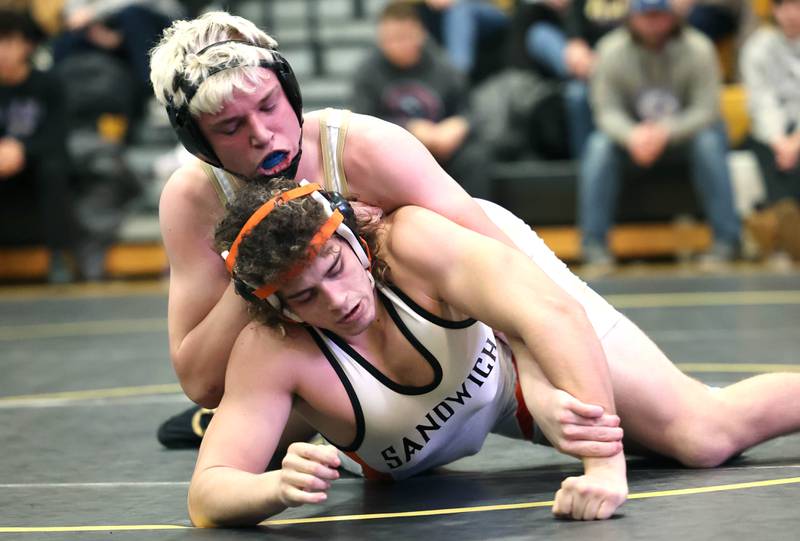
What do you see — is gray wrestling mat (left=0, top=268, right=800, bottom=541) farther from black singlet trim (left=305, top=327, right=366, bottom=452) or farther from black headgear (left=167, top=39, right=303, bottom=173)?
black headgear (left=167, top=39, right=303, bottom=173)

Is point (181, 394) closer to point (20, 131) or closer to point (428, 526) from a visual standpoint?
point (428, 526)

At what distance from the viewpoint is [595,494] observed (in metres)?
2.41

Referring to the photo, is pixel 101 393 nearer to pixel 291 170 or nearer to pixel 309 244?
pixel 291 170

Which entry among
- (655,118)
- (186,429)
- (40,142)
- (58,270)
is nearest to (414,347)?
(186,429)

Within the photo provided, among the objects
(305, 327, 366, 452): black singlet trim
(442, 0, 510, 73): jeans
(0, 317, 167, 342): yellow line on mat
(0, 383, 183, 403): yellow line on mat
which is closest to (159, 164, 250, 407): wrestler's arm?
(305, 327, 366, 452): black singlet trim

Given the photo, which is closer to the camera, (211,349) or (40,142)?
(211,349)

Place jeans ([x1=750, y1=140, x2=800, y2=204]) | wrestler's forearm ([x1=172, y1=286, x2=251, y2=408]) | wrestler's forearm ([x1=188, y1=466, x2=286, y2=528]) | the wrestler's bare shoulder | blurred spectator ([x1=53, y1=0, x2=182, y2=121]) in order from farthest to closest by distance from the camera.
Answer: blurred spectator ([x1=53, y1=0, x2=182, y2=121]) < jeans ([x1=750, y1=140, x2=800, y2=204]) < the wrestler's bare shoulder < wrestler's forearm ([x1=172, y1=286, x2=251, y2=408]) < wrestler's forearm ([x1=188, y1=466, x2=286, y2=528])

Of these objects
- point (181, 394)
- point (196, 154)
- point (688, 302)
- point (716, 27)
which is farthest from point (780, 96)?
point (196, 154)

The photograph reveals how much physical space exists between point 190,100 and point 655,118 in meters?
4.87

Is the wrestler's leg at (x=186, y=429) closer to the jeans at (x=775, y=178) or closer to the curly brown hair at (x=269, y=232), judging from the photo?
the curly brown hair at (x=269, y=232)

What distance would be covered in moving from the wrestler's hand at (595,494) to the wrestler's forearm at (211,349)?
0.76 meters

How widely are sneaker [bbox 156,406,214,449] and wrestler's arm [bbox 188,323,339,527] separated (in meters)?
0.92

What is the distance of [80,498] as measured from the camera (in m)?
2.97

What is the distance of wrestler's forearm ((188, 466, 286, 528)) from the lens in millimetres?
2411
